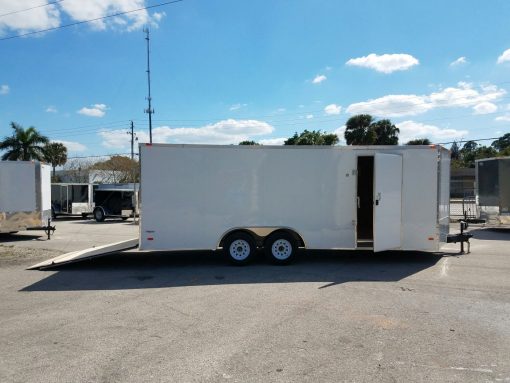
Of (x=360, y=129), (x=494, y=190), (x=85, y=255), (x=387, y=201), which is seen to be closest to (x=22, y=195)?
(x=85, y=255)

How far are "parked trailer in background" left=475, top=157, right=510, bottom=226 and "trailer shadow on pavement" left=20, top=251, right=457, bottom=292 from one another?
25.6ft

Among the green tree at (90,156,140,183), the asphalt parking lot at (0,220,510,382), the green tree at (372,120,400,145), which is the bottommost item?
the asphalt parking lot at (0,220,510,382)

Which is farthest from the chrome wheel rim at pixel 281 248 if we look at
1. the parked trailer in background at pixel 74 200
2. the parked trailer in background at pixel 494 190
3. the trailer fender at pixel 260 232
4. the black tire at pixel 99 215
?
the parked trailer in background at pixel 74 200

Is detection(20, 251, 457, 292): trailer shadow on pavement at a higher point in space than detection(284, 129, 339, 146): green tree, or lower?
lower

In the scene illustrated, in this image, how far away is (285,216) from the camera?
10.0 m

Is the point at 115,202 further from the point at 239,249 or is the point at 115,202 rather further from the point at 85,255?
the point at 239,249

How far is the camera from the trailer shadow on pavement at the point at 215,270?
27.7 feet

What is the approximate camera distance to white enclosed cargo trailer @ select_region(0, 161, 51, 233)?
15.7m

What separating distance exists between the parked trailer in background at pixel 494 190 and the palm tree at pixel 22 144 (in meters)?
33.3

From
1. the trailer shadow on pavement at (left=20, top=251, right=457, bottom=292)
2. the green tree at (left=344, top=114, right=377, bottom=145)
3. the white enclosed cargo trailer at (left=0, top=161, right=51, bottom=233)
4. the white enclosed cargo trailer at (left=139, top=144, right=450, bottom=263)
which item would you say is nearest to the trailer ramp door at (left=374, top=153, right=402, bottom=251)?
the white enclosed cargo trailer at (left=139, top=144, right=450, bottom=263)

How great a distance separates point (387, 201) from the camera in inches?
386

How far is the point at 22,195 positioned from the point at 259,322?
13.2 meters

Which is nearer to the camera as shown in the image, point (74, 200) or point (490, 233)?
point (490, 233)

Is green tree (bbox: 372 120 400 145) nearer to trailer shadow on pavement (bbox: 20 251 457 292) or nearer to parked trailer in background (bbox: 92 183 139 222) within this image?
parked trailer in background (bbox: 92 183 139 222)
